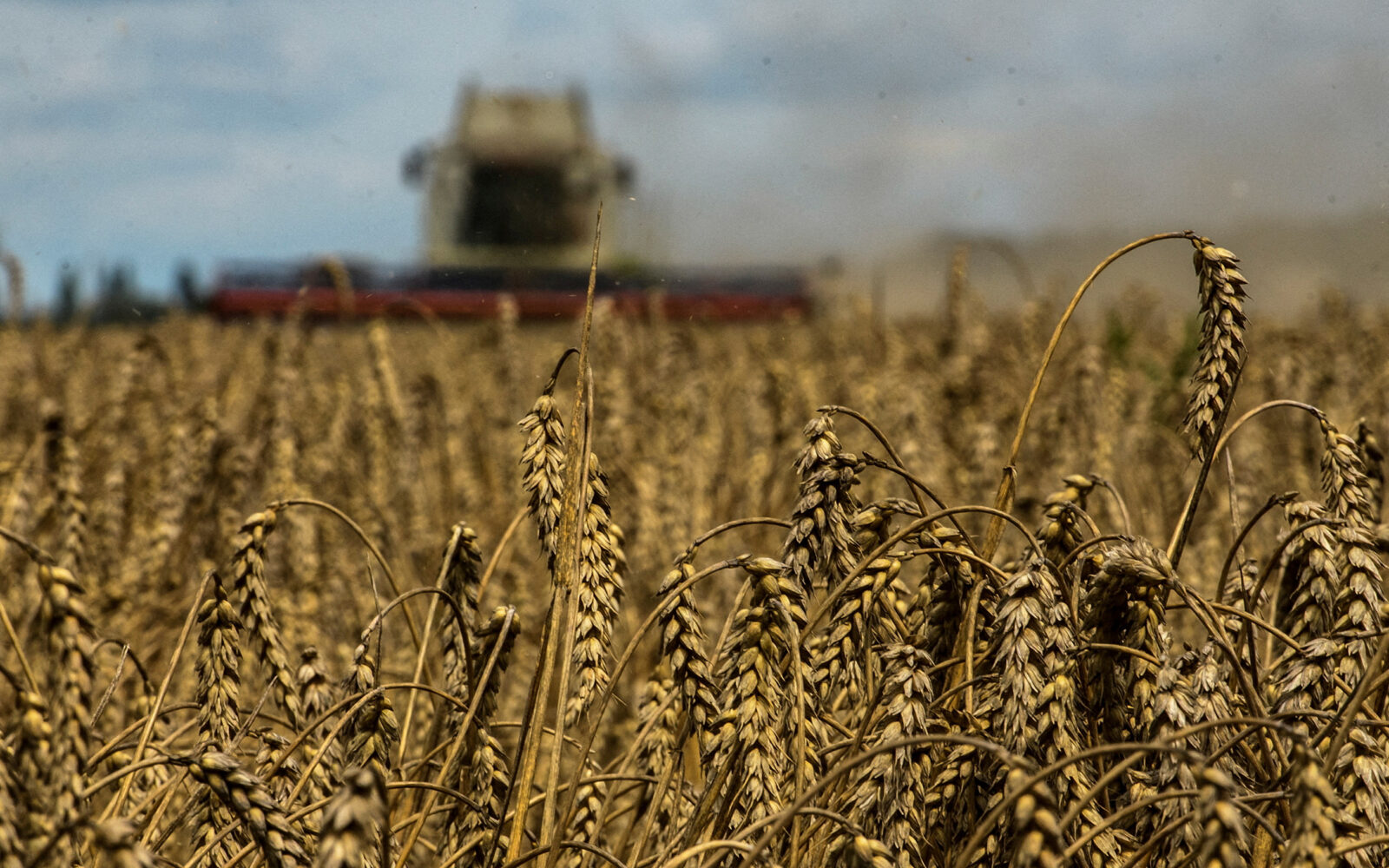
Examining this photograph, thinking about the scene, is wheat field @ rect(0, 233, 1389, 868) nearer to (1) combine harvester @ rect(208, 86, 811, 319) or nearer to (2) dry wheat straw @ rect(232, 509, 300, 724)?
(2) dry wheat straw @ rect(232, 509, 300, 724)

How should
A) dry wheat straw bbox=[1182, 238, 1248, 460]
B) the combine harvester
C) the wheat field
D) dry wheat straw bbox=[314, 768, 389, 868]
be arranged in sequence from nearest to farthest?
1. dry wheat straw bbox=[314, 768, 389, 868]
2. the wheat field
3. dry wheat straw bbox=[1182, 238, 1248, 460]
4. the combine harvester

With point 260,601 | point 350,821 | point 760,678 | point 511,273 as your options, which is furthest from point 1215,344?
point 511,273

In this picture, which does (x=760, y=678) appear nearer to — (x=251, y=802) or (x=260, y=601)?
(x=251, y=802)

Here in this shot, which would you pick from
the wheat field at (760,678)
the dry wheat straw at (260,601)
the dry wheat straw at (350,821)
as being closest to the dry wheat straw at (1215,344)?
the wheat field at (760,678)

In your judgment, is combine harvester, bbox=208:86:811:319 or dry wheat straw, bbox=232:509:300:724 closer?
dry wheat straw, bbox=232:509:300:724

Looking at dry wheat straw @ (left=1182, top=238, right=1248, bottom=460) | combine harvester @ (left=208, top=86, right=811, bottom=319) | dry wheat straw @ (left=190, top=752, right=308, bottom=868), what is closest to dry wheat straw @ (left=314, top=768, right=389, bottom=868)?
dry wheat straw @ (left=190, top=752, right=308, bottom=868)

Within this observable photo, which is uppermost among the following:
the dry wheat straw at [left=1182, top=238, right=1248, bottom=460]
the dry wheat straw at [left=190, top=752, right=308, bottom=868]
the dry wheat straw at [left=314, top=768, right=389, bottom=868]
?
the dry wheat straw at [left=1182, top=238, right=1248, bottom=460]

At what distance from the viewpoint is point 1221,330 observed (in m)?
1.49

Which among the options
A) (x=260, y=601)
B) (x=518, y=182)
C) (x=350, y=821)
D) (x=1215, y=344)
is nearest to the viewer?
(x=350, y=821)

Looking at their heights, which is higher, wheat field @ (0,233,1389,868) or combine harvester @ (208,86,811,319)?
combine harvester @ (208,86,811,319)

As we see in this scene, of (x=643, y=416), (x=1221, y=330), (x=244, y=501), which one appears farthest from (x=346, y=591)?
(x=1221, y=330)

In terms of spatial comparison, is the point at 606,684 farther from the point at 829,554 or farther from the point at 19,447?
the point at 19,447

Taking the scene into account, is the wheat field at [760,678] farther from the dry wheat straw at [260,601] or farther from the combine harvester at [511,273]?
the combine harvester at [511,273]

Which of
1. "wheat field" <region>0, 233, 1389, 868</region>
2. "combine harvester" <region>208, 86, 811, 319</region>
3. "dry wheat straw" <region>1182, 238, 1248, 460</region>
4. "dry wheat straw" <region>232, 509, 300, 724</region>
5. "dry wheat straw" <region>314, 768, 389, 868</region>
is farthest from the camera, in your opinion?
"combine harvester" <region>208, 86, 811, 319</region>
